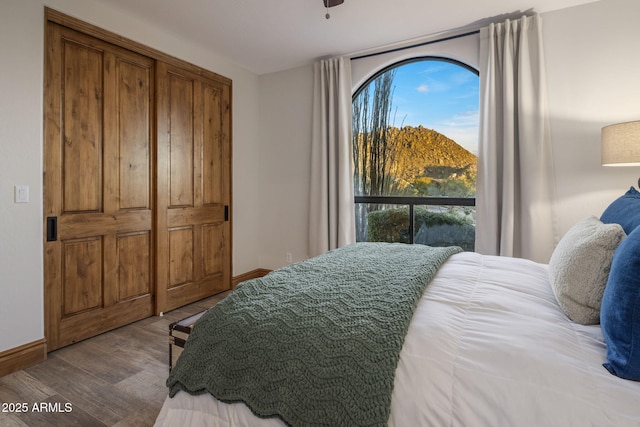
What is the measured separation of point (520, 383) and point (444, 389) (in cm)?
18

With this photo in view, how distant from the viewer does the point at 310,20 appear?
116 inches

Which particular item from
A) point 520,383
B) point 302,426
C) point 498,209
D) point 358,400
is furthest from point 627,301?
point 498,209

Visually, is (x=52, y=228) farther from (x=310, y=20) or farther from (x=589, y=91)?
(x=589, y=91)

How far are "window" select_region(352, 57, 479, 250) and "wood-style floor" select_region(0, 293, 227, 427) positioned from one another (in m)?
2.45

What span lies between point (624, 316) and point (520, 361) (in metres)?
0.27

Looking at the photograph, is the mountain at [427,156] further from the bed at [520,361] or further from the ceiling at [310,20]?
the bed at [520,361]

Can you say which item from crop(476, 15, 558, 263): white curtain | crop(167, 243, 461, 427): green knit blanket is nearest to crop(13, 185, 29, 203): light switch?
crop(167, 243, 461, 427): green knit blanket

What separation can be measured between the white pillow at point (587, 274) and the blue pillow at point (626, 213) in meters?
0.19

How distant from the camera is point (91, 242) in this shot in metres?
2.66

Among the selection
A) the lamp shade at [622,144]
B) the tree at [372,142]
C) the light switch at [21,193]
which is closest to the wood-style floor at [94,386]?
the light switch at [21,193]

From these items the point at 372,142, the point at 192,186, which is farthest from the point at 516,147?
the point at 192,186

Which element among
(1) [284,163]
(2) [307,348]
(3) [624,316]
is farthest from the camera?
(1) [284,163]

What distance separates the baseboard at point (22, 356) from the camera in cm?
212

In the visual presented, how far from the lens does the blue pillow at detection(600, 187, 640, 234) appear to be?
1.29 m
